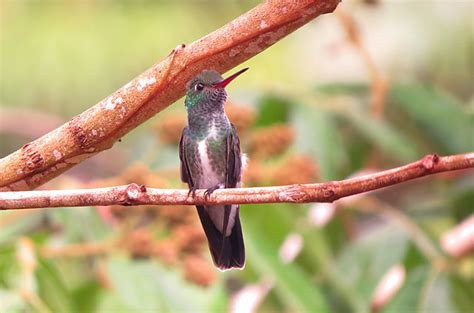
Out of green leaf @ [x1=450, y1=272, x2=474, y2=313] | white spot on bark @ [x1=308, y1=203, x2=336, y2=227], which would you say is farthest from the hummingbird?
white spot on bark @ [x1=308, y1=203, x2=336, y2=227]

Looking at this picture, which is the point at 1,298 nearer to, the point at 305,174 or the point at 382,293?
the point at 305,174

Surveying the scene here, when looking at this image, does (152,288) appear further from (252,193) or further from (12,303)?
(252,193)

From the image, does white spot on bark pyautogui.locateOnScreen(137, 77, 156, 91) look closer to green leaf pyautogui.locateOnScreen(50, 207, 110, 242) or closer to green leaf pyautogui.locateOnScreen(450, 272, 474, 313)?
green leaf pyautogui.locateOnScreen(50, 207, 110, 242)

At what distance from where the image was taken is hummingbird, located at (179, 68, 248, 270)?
6.03 feet

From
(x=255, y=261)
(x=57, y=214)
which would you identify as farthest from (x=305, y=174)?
(x=57, y=214)

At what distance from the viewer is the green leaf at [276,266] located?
2352mm

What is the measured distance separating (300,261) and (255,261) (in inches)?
19.1

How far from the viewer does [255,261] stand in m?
2.43

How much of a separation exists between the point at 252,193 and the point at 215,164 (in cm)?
68

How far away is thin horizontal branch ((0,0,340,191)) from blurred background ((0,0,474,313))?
0.73 meters

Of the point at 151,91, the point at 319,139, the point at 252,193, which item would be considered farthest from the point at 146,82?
the point at 319,139

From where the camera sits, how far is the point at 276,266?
7.98 ft

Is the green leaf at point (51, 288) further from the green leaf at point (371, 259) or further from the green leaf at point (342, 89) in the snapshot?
the green leaf at point (342, 89)

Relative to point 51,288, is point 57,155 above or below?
below
